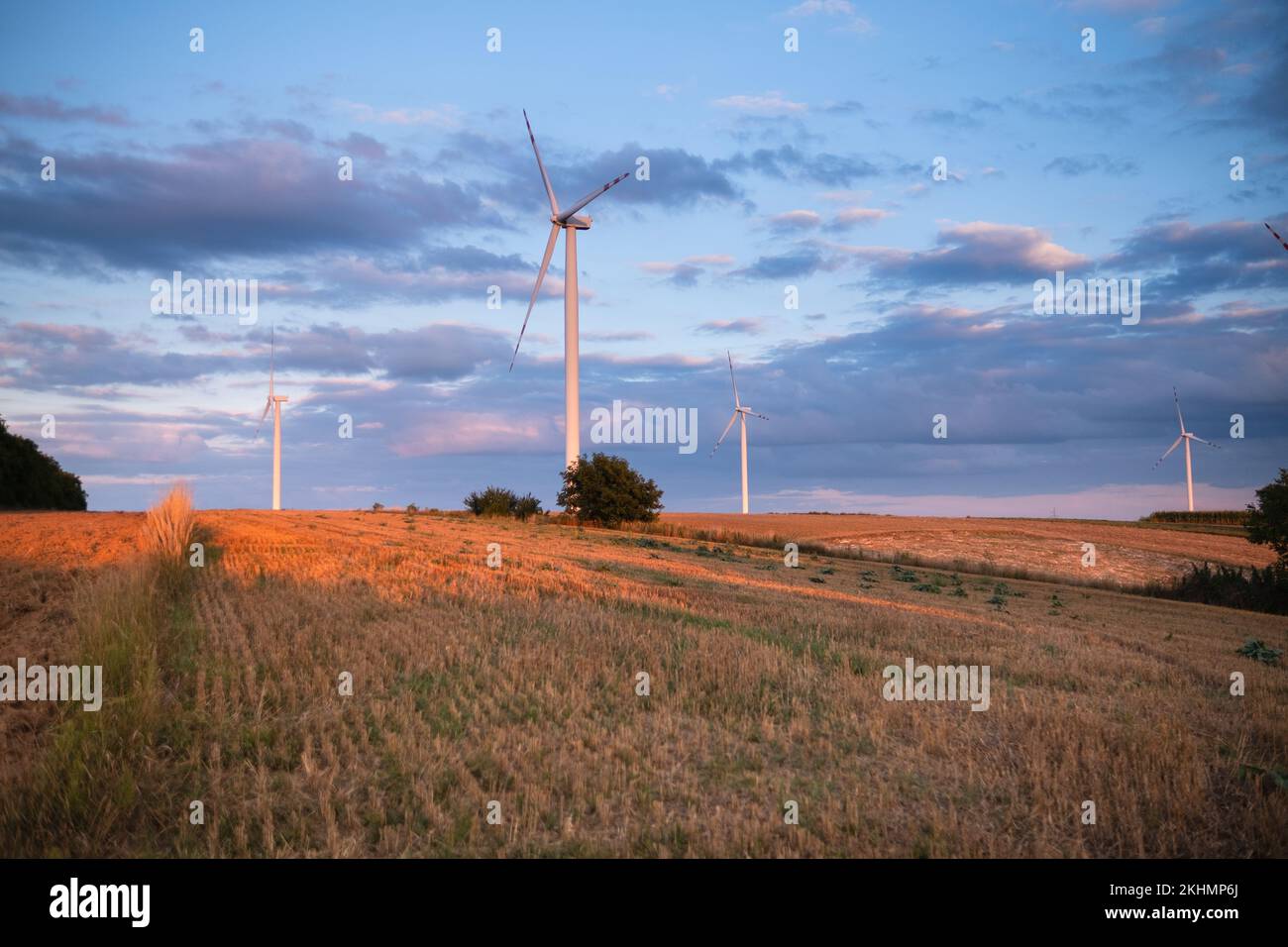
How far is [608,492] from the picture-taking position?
59.3 m

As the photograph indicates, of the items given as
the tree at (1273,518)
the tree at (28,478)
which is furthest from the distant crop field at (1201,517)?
the tree at (28,478)

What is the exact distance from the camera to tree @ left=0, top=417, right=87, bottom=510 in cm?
6856

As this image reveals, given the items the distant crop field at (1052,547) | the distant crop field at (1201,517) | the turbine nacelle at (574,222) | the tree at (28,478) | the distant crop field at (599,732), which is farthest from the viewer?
the distant crop field at (1201,517)

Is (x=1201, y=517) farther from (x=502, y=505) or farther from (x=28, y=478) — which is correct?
(x=28, y=478)

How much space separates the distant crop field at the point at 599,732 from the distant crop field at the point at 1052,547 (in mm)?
27730

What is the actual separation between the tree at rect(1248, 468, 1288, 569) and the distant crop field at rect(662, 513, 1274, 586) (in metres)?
4.79

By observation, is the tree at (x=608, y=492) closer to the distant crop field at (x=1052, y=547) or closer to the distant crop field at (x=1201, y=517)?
the distant crop field at (x=1052, y=547)

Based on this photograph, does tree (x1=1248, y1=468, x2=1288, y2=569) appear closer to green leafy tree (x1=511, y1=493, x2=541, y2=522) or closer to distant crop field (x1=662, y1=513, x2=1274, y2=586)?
distant crop field (x1=662, y1=513, x2=1274, y2=586)

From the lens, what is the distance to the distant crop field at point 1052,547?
45.2m

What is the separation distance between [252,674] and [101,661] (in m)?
2.21

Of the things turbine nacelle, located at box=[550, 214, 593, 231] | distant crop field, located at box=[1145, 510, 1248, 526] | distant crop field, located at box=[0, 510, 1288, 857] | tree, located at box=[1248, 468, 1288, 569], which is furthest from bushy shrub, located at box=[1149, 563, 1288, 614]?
distant crop field, located at box=[1145, 510, 1248, 526]

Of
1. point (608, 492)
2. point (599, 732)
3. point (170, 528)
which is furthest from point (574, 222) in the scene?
point (599, 732)
